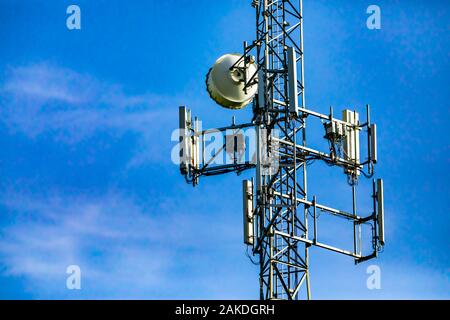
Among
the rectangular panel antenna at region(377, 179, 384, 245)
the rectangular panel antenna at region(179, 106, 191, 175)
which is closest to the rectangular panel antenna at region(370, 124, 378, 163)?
the rectangular panel antenna at region(377, 179, 384, 245)

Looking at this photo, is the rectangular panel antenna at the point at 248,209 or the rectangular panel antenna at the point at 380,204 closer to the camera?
the rectangular panel antenna at the point at 248,209

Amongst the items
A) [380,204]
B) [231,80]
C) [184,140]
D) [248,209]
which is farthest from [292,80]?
[380,204]

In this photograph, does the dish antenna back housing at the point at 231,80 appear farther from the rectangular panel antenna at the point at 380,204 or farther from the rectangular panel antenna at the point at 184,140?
the rectangular panel antenna at the point at 380,204

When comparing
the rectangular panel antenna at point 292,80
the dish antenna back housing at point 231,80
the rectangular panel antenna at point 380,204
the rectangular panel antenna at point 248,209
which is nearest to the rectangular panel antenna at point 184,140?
the dish antenna back housing at point 231,80

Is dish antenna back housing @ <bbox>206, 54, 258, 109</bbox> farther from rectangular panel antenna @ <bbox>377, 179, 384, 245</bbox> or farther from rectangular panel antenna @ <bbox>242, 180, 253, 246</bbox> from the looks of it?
rectangular panel antenna @ <bbox>377, 179, 384, 245</bbox>

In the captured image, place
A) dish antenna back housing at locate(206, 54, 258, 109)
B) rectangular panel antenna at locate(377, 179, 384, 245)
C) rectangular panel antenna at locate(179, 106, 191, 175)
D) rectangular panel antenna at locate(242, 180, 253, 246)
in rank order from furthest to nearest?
1. dish antenna back housing at locate(206, 54, 258, 109)
2. rectangular panel antenna at locate(377, 179, 384, 245)
3. rectangular panel antenna at locate(179, 106, 191, 175)
4. rectangular panel antenna at locate(242, 180, 253, 246)

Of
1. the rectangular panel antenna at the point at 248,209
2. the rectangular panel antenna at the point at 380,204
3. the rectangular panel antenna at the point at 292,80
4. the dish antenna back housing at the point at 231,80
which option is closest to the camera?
the rectangular panel antenna at the point at 292,80

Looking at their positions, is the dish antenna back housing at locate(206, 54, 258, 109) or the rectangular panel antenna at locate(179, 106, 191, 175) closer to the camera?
the rectangular panel antenna at locate(179, 106, 191, 175)

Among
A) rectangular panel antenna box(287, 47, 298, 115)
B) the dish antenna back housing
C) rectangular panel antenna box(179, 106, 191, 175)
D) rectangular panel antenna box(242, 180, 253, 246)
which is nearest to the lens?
rectangular panel antenna box(287, 47, 298, 115)

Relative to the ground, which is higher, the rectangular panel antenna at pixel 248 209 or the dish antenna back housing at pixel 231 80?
the dish antenna back housing at pixel 231 80

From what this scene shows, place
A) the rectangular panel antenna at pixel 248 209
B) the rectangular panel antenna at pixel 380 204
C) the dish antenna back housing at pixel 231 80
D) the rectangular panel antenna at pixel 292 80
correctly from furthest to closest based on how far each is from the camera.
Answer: the dish antenna back housing at pixel 231 80 < the rectangular panel antenna at pixel 380 204 < the rectangular panel antenna at pixel 248 209 < the rectangular panel antenna at pixel 292 80

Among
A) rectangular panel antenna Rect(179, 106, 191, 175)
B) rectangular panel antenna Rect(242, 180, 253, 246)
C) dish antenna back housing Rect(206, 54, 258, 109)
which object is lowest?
rectangular panel antenna Rect(242, 180, 253, 246)

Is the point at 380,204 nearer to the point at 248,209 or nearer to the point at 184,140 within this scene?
the point at 248,209
